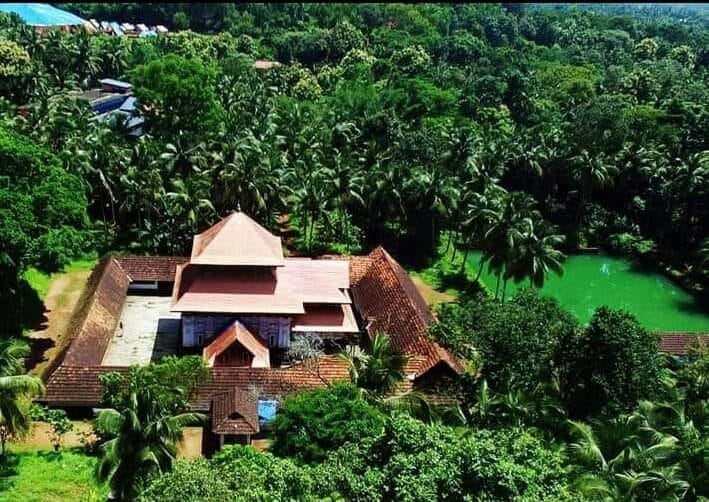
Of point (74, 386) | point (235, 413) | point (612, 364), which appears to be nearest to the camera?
point (612, 364)

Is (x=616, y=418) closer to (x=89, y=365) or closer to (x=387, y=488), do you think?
(x=387, y=488)

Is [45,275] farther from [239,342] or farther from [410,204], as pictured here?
[410,204]

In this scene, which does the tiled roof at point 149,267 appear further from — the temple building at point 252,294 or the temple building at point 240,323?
the temple building at point 252,294

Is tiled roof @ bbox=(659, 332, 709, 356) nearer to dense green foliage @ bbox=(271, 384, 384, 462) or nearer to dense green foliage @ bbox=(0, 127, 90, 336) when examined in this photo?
dense green foliage @ bbox=(271, 384, 384, 462)

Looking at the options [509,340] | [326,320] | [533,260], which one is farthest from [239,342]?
[533,260]

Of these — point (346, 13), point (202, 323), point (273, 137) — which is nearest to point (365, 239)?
point (273, 137)

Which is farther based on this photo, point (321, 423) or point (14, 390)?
point (14, 390)

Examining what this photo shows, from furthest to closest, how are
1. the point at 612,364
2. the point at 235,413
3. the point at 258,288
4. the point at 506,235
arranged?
1. the point at 506,235
2. the point at 258,288
3. the point at 235,413
4. the point at 612,364
